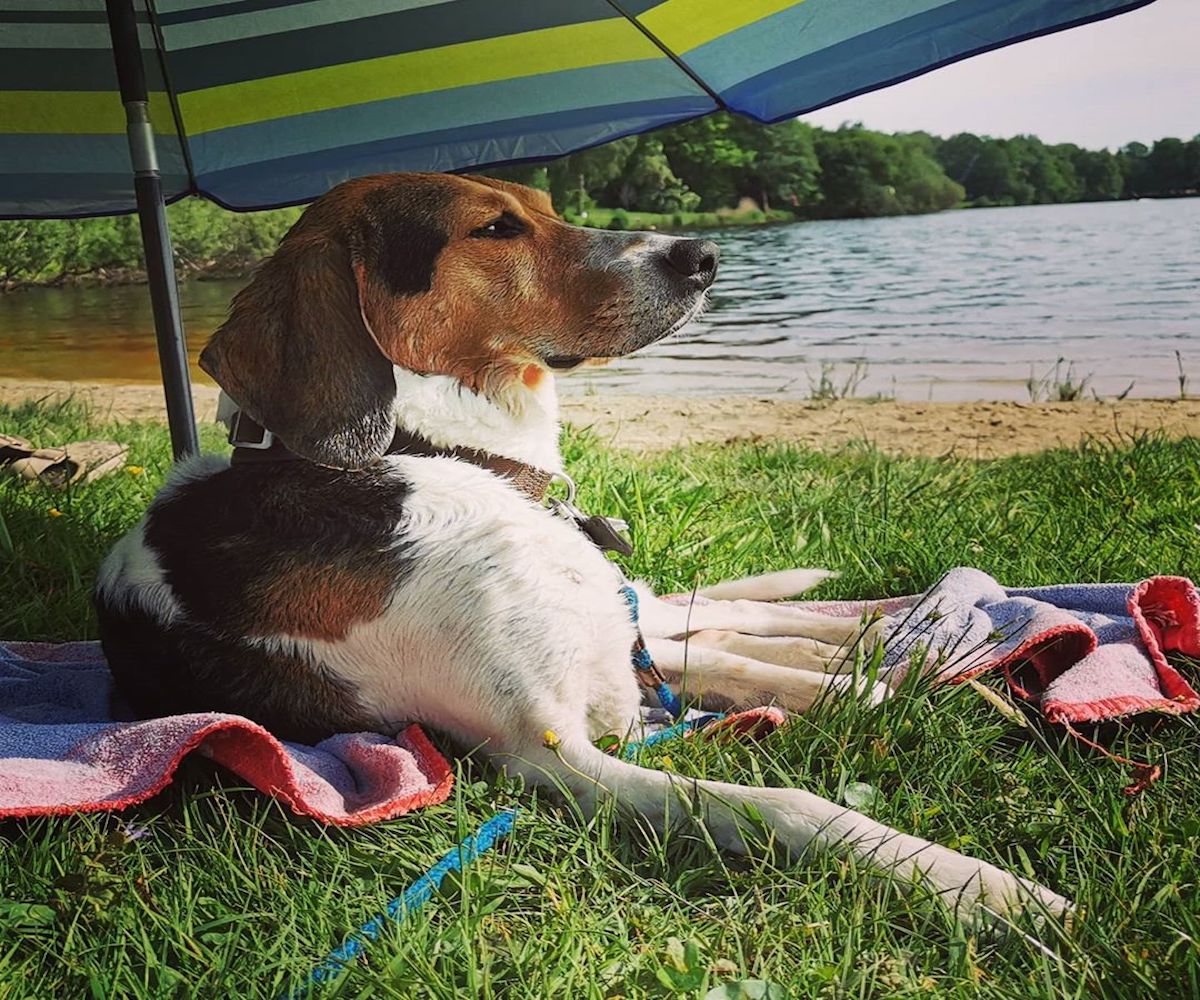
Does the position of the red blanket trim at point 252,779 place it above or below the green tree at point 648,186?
below

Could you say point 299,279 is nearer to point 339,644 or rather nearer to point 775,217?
point 339,644

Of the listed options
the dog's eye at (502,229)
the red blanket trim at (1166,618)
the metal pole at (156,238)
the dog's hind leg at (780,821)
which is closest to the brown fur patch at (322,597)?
the dog's hind leg at (780,821)

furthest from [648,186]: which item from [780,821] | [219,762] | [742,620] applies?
[780,821]

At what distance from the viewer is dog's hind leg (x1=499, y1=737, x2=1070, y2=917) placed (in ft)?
5.48

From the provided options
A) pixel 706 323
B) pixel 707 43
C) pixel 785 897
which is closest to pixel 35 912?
pixel 785 897

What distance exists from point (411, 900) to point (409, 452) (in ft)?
2.90

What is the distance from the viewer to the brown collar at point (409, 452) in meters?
2.17

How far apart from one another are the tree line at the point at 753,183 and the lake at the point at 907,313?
0.24m

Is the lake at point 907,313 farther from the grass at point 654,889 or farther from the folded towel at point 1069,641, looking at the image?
the grass at point 654,889

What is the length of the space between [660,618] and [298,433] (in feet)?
3.66

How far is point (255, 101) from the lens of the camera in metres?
3.69

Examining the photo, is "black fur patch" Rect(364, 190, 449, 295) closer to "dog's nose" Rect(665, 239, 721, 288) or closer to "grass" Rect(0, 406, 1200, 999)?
"dog's nose" Rect(665, 239, 721, 288)

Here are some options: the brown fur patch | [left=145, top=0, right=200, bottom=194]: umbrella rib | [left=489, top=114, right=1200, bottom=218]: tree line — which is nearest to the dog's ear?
the brown fur patch

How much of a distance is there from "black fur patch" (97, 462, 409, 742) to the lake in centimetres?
622
